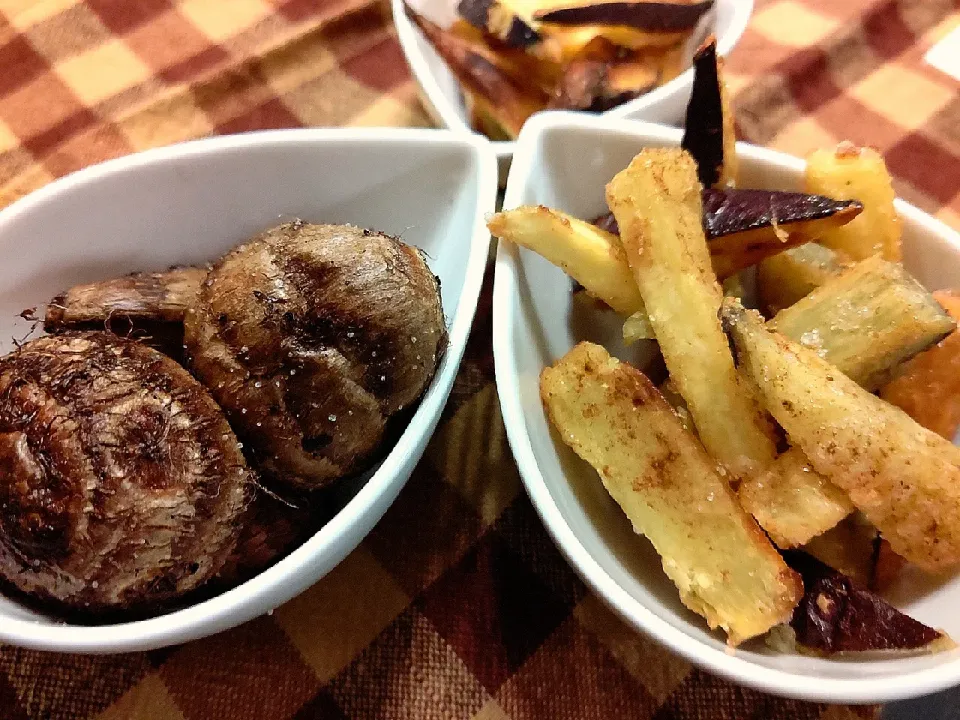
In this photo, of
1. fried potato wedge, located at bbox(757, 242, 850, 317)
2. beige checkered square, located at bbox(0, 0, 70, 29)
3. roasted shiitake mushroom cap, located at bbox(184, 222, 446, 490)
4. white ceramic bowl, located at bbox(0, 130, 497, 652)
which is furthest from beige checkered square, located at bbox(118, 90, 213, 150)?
fried potato wedge, located at bbox(757, 242, 850, 317)

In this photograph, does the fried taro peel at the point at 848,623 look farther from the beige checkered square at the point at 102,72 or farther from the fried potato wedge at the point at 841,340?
the beige checkered square at the point at 102,72

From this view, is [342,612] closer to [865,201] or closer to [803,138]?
[865,201]

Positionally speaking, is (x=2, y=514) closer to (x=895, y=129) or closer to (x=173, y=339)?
(x=173, y=339)

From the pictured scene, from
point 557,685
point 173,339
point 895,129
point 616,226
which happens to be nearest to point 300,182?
point 173,339

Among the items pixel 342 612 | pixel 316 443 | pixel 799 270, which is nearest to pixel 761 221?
pixel 799 270

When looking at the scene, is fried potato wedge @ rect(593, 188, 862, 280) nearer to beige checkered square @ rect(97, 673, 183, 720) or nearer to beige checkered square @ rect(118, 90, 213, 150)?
beige checkered square @ rect(97, 673, 183, 720)
